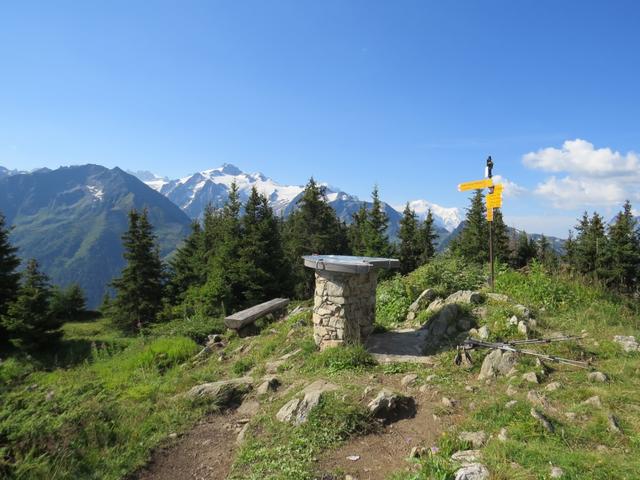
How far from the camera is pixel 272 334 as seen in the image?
12.0m

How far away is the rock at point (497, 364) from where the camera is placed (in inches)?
262

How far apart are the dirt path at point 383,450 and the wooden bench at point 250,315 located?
836 centimetres

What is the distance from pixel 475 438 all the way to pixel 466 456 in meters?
0.48

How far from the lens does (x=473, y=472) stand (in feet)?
12.8

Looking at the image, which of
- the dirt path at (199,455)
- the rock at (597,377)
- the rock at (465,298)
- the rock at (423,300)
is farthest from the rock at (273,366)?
the rock at (597,377)

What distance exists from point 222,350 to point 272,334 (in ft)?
5.34

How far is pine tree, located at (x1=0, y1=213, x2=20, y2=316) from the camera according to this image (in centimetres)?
2406

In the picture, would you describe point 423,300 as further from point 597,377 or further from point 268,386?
point 268,386

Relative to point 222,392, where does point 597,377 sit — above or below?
above

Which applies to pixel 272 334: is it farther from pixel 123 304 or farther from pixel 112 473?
pixel 123 304

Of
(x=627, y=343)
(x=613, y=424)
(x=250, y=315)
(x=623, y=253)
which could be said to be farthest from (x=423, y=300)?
(x=623, y=253)

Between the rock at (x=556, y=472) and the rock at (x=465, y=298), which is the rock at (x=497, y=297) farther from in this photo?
the rock at (x=556, y=472)

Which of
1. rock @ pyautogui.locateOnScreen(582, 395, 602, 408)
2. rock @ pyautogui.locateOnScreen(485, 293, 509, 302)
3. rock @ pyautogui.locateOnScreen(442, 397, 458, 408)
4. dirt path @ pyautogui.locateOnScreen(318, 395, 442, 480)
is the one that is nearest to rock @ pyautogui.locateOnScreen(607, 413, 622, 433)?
rock @ pyautogui.locateOnScreen(582, 395, 602, 408)

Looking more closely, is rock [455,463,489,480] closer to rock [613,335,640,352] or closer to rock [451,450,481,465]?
rock [451,450,481,465]
